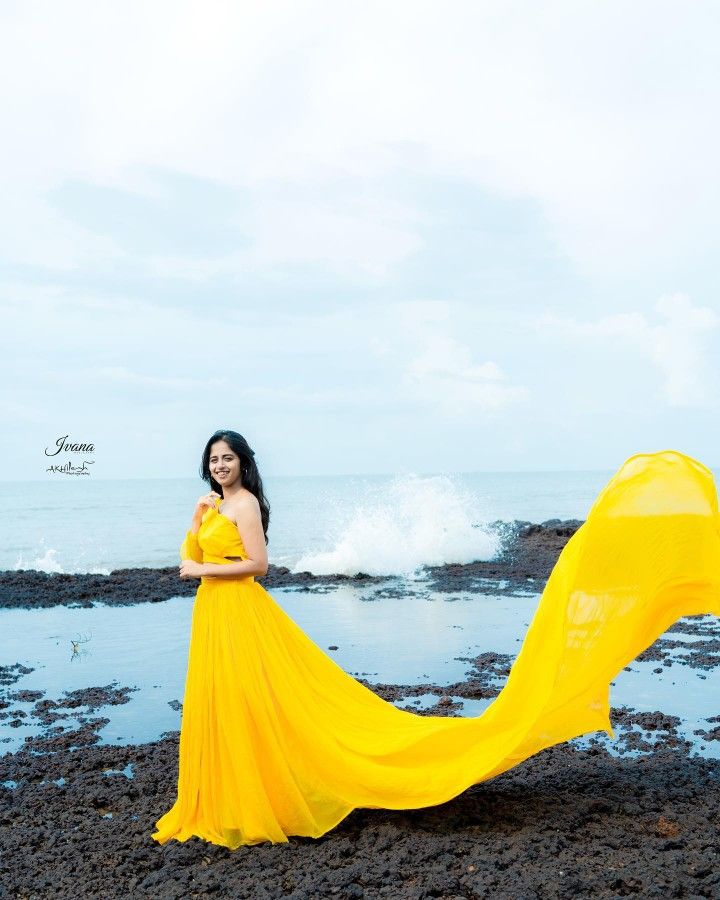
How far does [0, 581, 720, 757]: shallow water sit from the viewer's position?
24.0 feet

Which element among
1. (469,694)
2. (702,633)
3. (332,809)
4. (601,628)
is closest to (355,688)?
(332,809)

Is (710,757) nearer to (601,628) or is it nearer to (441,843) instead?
(601,628)

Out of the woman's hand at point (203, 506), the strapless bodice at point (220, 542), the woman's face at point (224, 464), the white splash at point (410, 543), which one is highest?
the woman's face at point (224, 464)

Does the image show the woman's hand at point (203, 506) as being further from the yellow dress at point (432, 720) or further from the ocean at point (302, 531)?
the ocean at point (302, 531)

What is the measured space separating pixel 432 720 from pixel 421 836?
23.6 inches

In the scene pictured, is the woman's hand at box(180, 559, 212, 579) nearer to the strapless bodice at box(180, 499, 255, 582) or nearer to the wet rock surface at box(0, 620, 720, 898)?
the strapless bodice at box(180, 499, 255, 582)

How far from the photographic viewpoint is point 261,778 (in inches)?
168

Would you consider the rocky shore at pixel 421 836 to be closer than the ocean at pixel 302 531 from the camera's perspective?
Yes

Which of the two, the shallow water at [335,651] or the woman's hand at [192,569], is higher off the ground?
the woman's hand at [192,569]

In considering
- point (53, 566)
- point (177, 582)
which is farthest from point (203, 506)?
point (53, 566)

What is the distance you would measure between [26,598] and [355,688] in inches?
484

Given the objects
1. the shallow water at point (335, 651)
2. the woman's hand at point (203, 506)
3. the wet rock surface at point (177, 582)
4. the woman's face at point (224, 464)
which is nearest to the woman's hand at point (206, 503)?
the woman's hand at point (203, 506)

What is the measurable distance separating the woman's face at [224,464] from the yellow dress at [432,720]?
24cm

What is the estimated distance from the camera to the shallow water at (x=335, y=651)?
7305 millimetres
